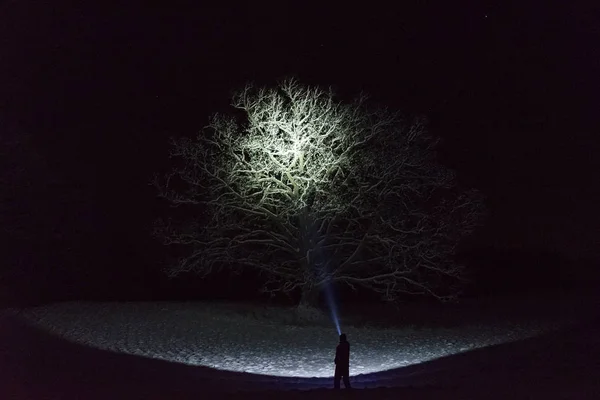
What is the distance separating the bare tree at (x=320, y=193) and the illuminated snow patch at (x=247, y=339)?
154 cm

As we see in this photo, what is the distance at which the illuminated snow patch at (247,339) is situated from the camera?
14352mm

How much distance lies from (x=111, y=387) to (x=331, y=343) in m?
7.44

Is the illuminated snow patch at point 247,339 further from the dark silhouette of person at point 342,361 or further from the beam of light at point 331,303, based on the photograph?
the dark silhouette of person at point 342,361

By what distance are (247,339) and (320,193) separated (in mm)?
4413

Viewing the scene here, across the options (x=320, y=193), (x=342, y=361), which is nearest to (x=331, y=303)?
(x=320, y=193)

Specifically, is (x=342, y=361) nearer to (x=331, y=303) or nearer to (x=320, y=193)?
(x=320, y=193)

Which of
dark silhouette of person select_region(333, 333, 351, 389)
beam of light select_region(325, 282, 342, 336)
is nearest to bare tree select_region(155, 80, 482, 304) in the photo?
beam of light select_region(325, 282, 342, 336)

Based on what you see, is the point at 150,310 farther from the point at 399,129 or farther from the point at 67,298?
the point at 399,129

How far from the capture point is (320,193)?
17.5m

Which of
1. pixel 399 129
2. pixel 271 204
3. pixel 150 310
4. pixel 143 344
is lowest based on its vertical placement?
pixel 143 344

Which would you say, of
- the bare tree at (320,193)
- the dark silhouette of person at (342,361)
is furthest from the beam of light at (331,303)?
the dark silhouette of person at (342,361)

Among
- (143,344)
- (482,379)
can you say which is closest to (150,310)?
(143,344)

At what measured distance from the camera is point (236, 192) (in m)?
18.0

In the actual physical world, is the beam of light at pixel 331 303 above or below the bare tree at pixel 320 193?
below
